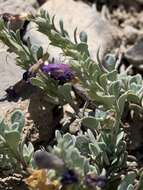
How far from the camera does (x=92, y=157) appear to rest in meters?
2.70

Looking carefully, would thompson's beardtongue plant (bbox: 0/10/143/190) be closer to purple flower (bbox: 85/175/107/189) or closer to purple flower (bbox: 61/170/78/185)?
purple flower (bbox: 85/175/107/189)

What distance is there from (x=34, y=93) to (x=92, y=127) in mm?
571

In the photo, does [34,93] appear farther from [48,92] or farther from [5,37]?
[5,37]

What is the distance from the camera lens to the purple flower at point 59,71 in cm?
302

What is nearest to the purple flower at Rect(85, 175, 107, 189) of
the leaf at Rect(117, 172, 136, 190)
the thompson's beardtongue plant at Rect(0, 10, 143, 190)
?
the thompson's beardtongue plant at Rect(0, 10, 143, 190)

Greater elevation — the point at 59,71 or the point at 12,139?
the point at 59,71

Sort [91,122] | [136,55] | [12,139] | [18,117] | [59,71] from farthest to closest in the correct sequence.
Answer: [136,55] → [59,71] → [91,122] → [18,117] → [12,139]

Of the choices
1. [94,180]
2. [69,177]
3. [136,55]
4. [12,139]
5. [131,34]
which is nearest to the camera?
[69,177]

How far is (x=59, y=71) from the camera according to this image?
9.92ft

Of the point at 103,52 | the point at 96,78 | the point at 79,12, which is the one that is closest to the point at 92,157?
the point at 96,78

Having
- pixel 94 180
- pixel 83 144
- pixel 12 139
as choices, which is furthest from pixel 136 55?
pixel 94 180

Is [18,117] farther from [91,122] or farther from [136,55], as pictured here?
[136,55]

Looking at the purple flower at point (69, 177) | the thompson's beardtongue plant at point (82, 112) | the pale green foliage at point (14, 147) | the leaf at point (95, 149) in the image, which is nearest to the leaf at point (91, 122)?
the thompson's beardtongue plant at point (82, 112)

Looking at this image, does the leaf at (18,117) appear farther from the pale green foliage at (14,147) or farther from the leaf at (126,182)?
the leaf at (126,182)
